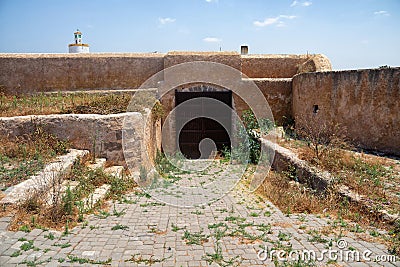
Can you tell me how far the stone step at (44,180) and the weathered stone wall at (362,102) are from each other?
691cm

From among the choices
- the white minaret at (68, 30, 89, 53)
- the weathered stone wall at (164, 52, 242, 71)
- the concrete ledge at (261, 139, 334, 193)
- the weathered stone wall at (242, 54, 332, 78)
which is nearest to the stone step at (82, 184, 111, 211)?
the concrete ledge at (261, 139, 334, 193)

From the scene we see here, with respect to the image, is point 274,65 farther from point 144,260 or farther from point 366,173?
point 144,260

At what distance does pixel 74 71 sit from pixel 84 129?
4550mm

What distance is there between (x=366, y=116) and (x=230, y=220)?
206 inches

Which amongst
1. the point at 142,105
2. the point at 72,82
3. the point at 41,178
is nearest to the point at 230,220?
the point at 41,178

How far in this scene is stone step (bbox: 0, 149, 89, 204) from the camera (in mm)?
4348

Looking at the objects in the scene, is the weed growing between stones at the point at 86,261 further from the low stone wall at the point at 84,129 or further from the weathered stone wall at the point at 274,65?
the weathered stone wall at the point at 274,65

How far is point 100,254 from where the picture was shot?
11.7 feet

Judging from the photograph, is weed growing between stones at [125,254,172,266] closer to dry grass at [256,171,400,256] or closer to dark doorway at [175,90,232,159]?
dry grass at [256,171,400,256]

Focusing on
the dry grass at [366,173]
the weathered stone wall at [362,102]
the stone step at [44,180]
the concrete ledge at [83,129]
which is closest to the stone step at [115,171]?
the concrete ledge at [83,129]

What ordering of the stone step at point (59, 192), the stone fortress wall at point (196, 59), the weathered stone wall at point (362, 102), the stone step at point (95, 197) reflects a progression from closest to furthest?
the stone step at point (59, 192) < the stone step at point (95, 197) < the weathered stone wall at point (362, 102) < the stone fortress wall at point (196, 59)

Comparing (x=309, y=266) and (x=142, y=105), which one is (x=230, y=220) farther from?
(x=142, y=105)

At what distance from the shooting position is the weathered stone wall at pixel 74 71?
1041 centimetres

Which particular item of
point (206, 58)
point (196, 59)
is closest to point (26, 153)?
point (196, 59)
